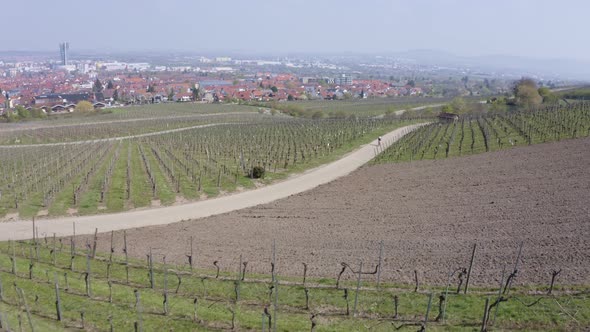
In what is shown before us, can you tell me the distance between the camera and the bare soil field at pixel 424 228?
652 inches

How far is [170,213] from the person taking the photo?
2736 cm

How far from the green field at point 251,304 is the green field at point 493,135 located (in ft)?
87.8

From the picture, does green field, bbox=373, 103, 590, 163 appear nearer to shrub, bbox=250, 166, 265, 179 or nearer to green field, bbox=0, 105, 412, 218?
green field, bbox=0, 105, 412, 218

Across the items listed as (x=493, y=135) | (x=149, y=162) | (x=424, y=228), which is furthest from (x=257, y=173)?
(x=493, y=135)

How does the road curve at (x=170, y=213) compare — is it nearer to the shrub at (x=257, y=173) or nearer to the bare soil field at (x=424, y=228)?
the bare soil field at (x=424, y=228)

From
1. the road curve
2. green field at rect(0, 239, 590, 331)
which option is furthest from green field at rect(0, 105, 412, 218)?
green field at rect(0, 239, 590, 331)

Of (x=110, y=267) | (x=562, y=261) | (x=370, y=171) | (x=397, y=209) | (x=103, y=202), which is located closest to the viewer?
(x=562, y=261)

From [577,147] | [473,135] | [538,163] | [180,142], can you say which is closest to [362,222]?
[538,163]

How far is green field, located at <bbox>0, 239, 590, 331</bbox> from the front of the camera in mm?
12359

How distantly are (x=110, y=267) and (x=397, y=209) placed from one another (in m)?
13.8

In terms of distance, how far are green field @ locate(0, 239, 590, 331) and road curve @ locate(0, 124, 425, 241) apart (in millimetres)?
7446

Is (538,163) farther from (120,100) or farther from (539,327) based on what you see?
(120,100)

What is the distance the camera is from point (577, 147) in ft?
106

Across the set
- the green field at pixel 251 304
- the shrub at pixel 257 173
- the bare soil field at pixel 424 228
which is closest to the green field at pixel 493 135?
the bare soil field at pixel 424 228
